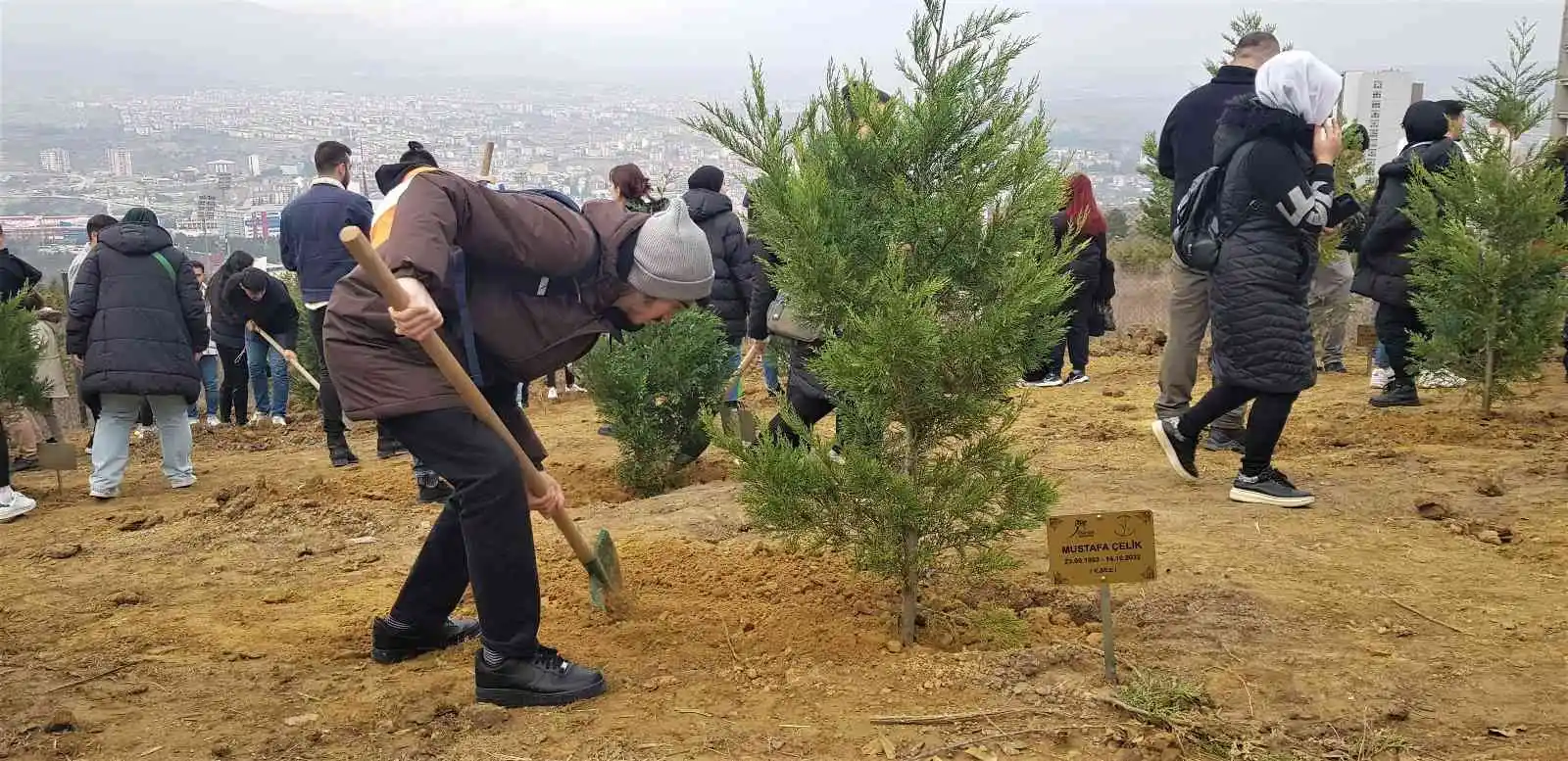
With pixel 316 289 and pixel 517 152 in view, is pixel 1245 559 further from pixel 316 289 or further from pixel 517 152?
pixel 517 152

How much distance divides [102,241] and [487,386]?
201 inches

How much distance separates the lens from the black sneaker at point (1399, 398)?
8.03m

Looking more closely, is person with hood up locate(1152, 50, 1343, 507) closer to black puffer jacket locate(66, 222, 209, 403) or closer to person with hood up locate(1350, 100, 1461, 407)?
person with hood up locate(1350, 100, 1461, 407)

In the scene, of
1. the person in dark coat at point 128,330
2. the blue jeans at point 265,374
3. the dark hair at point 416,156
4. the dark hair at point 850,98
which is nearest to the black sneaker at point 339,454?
the person in dark coat at point 128,330

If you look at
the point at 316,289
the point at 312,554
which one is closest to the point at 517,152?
the point at 316,289

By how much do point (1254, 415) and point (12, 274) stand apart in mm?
8738

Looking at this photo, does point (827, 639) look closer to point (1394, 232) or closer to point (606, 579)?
point (606, 579)

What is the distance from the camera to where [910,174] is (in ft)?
11.8

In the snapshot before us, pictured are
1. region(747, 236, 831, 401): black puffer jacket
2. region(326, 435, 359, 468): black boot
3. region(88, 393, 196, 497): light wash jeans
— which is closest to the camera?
region(747, 236, 831, 401): black puffer jacket

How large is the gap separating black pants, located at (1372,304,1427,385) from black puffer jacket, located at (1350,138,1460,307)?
11cm

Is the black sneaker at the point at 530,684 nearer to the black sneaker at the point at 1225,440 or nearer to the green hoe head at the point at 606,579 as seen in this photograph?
the green hoe head at the point at 606,579

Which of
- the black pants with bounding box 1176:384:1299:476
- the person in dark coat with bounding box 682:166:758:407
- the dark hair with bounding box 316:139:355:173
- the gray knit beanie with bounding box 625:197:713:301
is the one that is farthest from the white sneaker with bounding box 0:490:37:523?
the black pants with bounding box 1176:384:1299:476

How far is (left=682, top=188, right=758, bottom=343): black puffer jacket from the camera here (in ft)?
25.6

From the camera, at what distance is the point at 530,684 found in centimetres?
346
